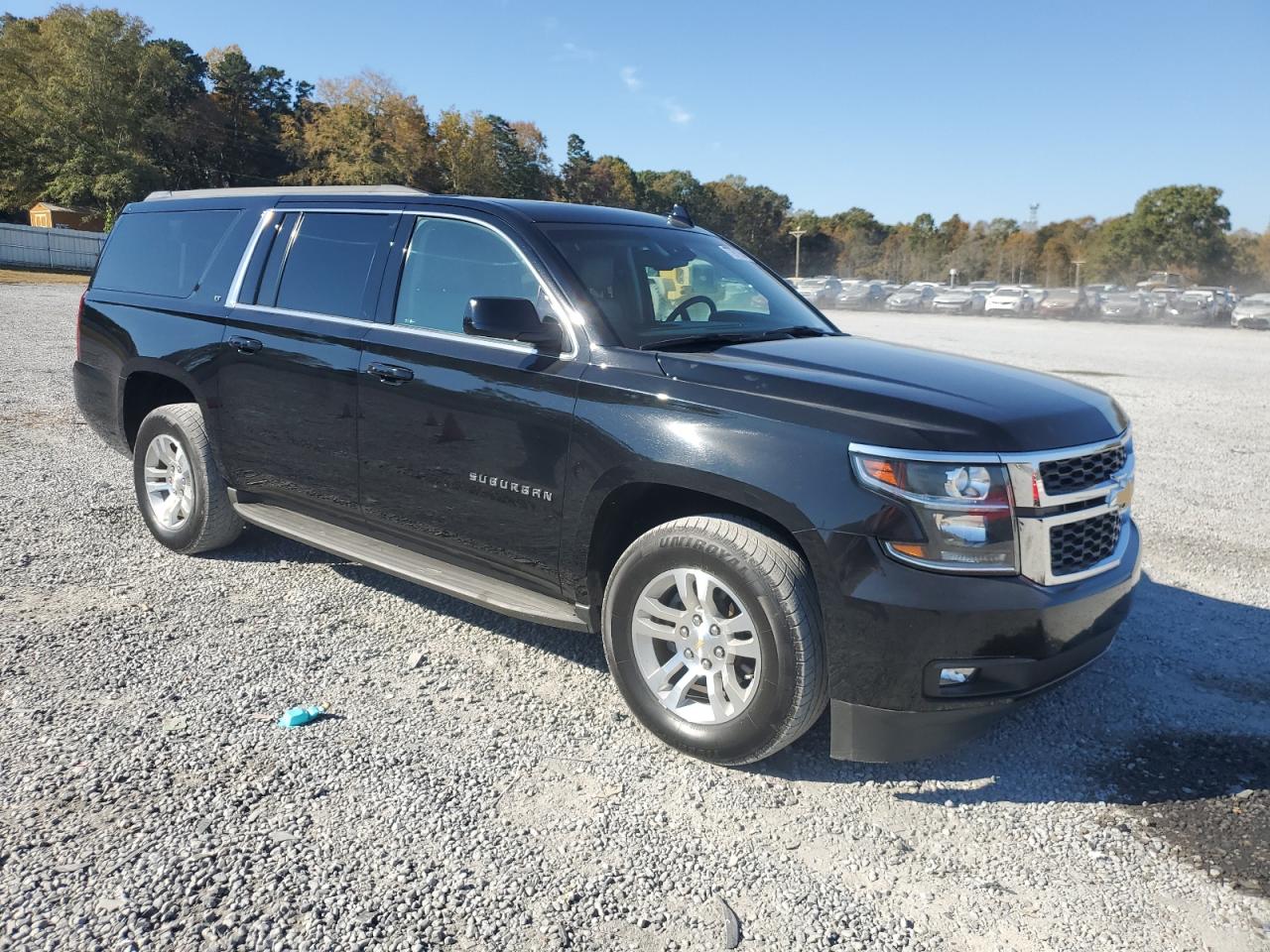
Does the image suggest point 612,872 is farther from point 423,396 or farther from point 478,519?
point 423,396

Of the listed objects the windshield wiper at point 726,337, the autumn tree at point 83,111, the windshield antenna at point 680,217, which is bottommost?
the windshield wiper at point 726,337

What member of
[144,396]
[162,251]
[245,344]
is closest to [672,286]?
[245,344]

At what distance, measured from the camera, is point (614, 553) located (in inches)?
145

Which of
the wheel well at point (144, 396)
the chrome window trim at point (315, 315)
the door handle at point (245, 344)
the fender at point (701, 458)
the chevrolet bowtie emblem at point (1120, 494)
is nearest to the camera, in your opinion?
the fender at point (701, 458)

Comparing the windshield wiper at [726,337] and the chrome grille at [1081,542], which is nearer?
the chrome grille at [1081,542]

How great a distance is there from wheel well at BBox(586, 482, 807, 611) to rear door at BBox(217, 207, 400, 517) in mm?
1365

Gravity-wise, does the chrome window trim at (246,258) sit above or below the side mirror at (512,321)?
above

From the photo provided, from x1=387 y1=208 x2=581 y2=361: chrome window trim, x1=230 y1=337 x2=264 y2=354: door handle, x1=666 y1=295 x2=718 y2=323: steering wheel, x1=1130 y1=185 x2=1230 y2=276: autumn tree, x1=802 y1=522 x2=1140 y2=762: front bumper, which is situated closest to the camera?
x1=802 y1=522 x2=1140 y2=762: front bumper

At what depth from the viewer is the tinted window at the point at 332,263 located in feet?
14.4

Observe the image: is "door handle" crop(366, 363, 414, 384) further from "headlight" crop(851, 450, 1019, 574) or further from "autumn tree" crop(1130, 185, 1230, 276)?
"autumn tree" crop(1130, 185, 1230, 276)

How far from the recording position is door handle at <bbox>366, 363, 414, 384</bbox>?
4043mm

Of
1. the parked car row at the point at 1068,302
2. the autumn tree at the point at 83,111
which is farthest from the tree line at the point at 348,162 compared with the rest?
the parked car row at the point at 1068,302

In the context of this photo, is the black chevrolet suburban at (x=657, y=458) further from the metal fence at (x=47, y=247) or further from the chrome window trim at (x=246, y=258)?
the metal fence at (x=47, y=247)

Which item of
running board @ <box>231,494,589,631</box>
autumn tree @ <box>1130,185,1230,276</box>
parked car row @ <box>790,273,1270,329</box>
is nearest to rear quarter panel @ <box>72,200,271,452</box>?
running board @ <box>231,494,589,631</box>
